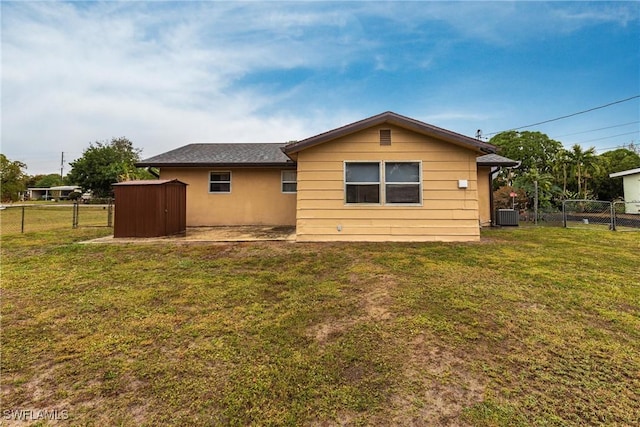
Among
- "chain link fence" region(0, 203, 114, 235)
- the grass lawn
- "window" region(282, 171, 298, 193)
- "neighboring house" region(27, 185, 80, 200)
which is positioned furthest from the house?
"neighboring house" region(27, 185, 80, 200)

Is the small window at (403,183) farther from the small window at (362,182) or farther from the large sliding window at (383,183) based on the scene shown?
the small window at (362,182)

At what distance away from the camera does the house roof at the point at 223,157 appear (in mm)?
10547

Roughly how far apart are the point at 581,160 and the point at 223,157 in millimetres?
24491

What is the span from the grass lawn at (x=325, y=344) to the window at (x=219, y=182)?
6.07 meters

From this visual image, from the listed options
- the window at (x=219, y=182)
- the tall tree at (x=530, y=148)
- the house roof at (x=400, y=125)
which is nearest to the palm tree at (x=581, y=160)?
the tall tree at (x=530, y=148)

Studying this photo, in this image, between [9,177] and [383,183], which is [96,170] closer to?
[9,177]

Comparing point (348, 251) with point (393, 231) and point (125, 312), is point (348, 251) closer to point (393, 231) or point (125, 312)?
point (393, 231)

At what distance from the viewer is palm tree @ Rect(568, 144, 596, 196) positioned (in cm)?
2019

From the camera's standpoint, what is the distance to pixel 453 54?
14602 millimetres

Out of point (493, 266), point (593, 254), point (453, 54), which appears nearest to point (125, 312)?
point (493, 266)

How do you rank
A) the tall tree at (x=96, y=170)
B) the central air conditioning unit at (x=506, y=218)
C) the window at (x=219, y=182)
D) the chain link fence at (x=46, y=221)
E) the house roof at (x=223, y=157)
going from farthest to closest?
the tall tree at (x=96, y=170)
the central air conditioning unit at (x=506, y=218)
the window at (x=219, y=182)
the chain link fence at (x=46, y=221)
the house roof at (x=223, y=157)

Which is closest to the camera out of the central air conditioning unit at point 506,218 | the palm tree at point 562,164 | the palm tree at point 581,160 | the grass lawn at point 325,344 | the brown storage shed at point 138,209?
the grass lawn at point 325,344

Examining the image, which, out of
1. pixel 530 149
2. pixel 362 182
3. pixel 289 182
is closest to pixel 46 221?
pixel 289 182

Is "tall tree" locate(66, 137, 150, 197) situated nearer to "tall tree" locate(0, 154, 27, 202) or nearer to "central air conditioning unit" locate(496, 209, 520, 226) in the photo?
"tall tree" locate(0, 154, 27, 202)
